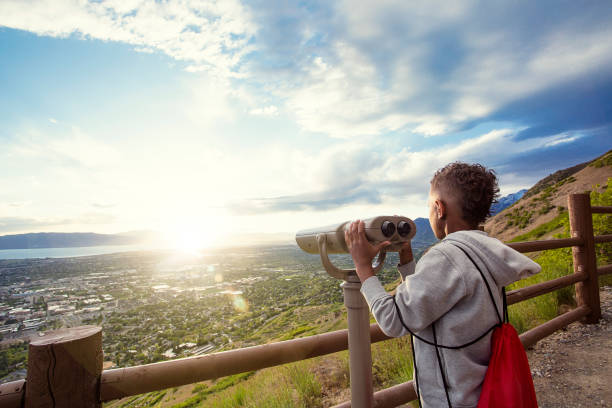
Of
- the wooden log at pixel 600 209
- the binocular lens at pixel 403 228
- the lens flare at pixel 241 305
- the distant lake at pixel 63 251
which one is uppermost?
the wooden log at pixel 600 209

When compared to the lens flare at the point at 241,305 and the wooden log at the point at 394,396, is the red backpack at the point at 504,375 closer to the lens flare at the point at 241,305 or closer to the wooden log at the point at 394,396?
the wooden log at the point at 394,396

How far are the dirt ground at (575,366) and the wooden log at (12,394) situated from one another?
12.7 ft

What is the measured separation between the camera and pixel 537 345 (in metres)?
4.10

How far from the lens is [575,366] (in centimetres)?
355

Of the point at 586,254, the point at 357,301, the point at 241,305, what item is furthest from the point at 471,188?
the point at 241,305

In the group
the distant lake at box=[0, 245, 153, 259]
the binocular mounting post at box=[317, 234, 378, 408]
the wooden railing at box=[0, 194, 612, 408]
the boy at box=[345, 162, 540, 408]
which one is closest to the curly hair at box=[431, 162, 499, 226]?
the boy at box=[345, 162, 540, 408]

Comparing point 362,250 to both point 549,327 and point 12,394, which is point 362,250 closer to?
point 12,394

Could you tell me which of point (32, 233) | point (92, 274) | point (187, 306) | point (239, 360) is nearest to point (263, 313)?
point (187, 306)

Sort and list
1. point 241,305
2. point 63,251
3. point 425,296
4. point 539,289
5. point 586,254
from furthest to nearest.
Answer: point 63,251 → point 241,305 → point 586,254 → point 539,289 → point 425,296

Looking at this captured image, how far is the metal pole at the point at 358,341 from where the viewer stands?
1431 millimetres

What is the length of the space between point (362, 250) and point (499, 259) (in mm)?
492

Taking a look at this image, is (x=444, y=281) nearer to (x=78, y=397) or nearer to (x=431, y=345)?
(x=431, y=345)

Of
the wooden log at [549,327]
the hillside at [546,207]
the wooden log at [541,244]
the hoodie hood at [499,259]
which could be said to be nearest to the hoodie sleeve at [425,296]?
the hoodie hood at [499,259]

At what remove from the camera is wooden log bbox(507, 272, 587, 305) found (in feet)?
10.8
